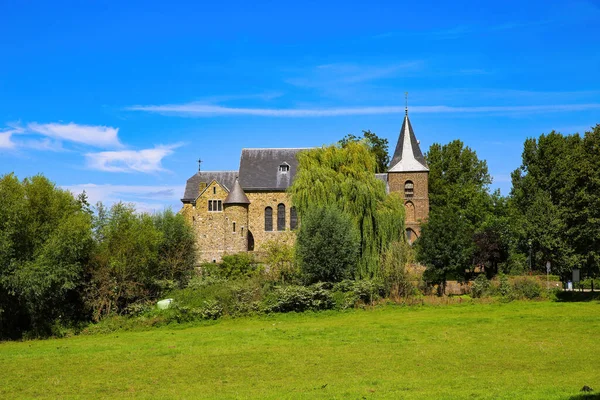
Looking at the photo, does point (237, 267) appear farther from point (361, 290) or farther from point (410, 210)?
point (410, 210)

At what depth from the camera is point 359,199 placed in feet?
130

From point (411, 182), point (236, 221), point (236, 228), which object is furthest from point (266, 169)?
point (411, 182)

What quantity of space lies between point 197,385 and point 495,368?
323 inches

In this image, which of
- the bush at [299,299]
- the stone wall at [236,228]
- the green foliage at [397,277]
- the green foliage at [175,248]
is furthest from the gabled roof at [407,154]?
the bush at [299,299]

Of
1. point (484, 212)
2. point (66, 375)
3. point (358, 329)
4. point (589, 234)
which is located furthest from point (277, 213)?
point (66, 375)

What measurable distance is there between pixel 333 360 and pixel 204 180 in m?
43.1

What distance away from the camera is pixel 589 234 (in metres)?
36.1

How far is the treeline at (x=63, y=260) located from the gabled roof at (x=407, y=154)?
27.5m

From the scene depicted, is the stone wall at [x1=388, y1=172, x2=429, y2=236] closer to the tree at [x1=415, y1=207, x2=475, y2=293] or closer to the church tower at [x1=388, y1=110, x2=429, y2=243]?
the church tower at [x1=388, y1=110, x2=429, y2=243]

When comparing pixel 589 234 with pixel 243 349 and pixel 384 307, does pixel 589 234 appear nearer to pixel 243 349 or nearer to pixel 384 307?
pixel 384 307

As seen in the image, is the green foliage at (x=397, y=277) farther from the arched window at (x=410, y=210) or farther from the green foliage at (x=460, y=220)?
the arched window at (x=410, y=210)

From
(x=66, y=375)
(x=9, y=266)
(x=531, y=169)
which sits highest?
(x=531, y=169)

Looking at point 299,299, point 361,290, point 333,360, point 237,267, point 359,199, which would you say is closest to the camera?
point 333,360

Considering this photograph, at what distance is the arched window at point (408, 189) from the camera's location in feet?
193
